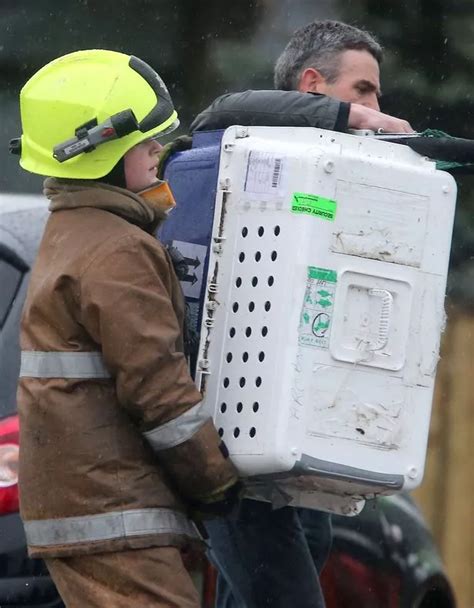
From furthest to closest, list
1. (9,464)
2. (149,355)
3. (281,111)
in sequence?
(9,464) < (281,111) < (149,355)

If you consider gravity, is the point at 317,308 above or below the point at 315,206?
below

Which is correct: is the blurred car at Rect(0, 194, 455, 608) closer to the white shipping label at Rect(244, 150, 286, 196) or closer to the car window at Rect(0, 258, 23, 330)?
the car window at Rect(0, 258, 23, 330)

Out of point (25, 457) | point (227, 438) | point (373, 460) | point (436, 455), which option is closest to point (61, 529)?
point (25, 457)

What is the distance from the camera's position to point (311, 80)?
5.08 m

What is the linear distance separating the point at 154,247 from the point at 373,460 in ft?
2.50

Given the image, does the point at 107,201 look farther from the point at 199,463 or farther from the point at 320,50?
the point at 320,50

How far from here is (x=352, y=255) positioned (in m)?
3.96

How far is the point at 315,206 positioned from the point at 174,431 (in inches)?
25.9

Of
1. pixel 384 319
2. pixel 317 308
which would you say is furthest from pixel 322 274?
pixel 384 319

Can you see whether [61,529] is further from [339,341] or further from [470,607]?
[470,607]

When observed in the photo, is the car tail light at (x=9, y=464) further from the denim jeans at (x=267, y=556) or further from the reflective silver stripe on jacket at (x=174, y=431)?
the reflective silver stripe on jacket at (x=174, y=431)

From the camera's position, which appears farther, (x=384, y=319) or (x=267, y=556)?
(x=267, y=556)

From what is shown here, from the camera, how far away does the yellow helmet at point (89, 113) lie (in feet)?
12.8

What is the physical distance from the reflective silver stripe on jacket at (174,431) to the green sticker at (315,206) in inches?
22.0
